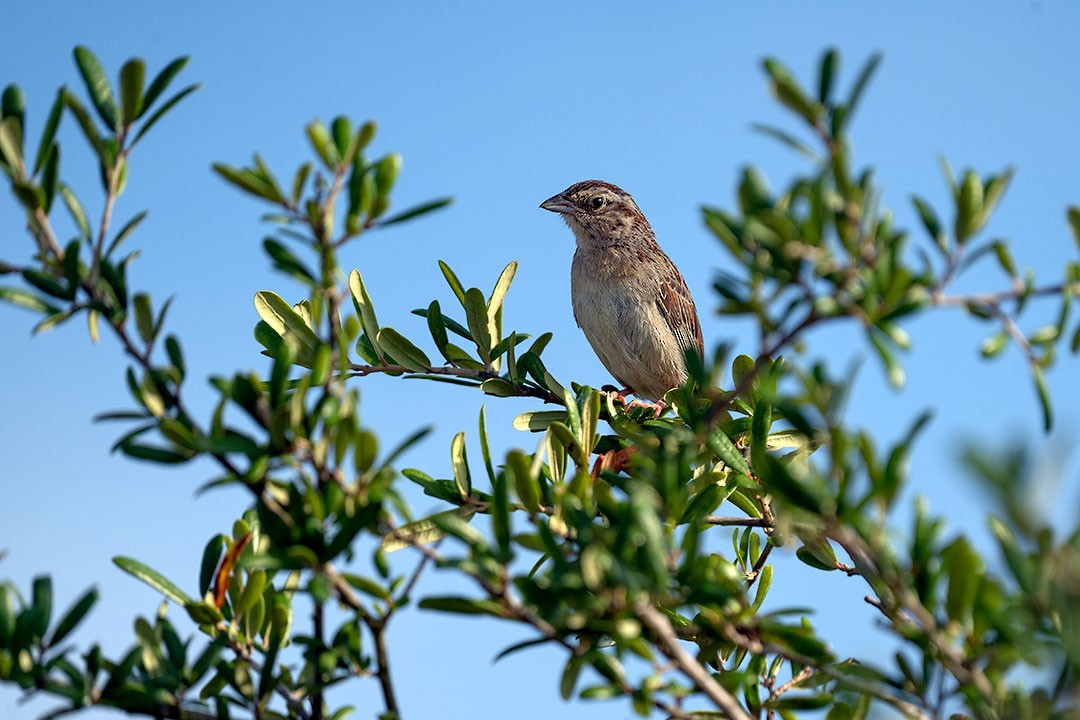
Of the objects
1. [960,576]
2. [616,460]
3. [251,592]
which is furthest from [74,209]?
[616,460]

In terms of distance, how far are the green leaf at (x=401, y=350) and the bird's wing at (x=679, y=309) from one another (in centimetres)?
346

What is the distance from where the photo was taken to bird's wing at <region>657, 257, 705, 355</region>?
7.63m

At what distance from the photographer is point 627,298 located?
7.54 m

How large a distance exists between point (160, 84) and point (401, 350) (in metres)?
1.93

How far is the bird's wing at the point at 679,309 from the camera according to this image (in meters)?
7.63

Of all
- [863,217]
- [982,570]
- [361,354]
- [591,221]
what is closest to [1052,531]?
[982,570]

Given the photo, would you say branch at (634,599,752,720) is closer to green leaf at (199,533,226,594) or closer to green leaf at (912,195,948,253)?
green leaf at (912,195,948,253)

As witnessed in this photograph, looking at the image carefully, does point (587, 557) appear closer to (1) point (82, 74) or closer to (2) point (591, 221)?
(1) point (82, 74)

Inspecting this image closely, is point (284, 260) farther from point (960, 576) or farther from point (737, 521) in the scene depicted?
point (737, 521)

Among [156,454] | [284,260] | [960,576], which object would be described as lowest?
[156,454]

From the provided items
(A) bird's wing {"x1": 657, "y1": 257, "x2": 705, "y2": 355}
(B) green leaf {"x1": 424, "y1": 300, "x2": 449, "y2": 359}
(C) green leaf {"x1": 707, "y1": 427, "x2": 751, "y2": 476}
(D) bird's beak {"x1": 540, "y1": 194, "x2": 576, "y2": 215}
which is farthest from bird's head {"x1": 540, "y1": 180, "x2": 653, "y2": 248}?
(C) green leaf {"x1": 707, "y1": 427, "x2": 751, "y2": 476}

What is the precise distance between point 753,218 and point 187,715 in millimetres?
1536

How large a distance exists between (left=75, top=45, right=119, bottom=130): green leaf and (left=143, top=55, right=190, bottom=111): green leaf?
7 cm

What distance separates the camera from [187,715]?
2.35 meters
